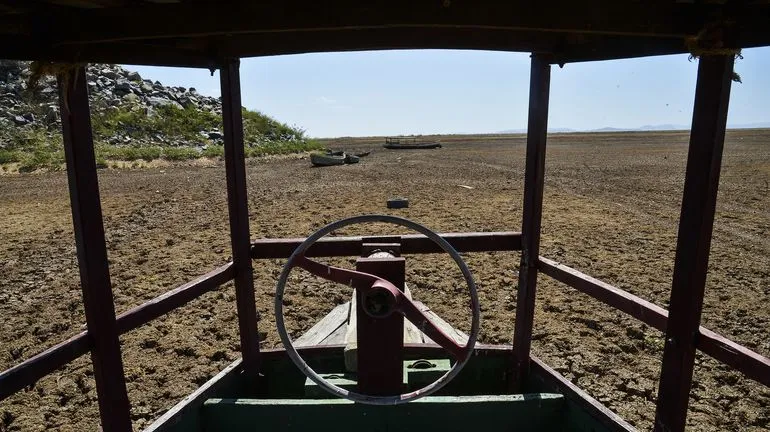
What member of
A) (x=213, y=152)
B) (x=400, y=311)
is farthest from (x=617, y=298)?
A: (x=213, y=152)

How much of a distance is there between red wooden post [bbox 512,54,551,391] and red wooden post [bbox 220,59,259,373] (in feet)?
4.92

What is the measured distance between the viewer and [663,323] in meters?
1.93

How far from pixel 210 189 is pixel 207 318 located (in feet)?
25.7

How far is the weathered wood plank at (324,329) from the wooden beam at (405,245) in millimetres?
836

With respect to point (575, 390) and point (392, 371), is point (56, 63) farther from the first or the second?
point (575, 390)

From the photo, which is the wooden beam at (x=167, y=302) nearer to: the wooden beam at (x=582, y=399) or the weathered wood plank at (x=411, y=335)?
the weathered wood plank at (x=411, y=335)

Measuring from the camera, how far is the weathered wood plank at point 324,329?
340 cm

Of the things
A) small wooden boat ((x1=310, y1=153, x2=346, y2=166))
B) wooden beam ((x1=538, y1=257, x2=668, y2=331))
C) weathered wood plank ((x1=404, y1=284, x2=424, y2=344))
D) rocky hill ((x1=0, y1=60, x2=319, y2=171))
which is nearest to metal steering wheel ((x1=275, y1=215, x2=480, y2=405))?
wooden beam ((x1=538, y1=257, x2=668, y2=331))

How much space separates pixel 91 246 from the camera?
184 centimetres

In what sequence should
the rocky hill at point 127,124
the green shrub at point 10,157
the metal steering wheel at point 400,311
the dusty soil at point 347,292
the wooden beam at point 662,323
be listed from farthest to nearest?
1. the rocky hill at point 127,124
2. the green shrub at point 10,157
3. the dusty soil at point 347,292
4. the metal steering wheel at point 400,311
5. the wooden beam at point 662,323

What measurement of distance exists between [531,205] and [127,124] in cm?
2225

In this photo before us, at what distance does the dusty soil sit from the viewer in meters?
3.55

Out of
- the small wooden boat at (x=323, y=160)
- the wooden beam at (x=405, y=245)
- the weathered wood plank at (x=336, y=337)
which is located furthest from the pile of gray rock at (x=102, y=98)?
A: the wooden beam at (x=405, y=245)

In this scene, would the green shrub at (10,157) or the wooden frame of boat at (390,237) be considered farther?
the green shrub at (10,157)
